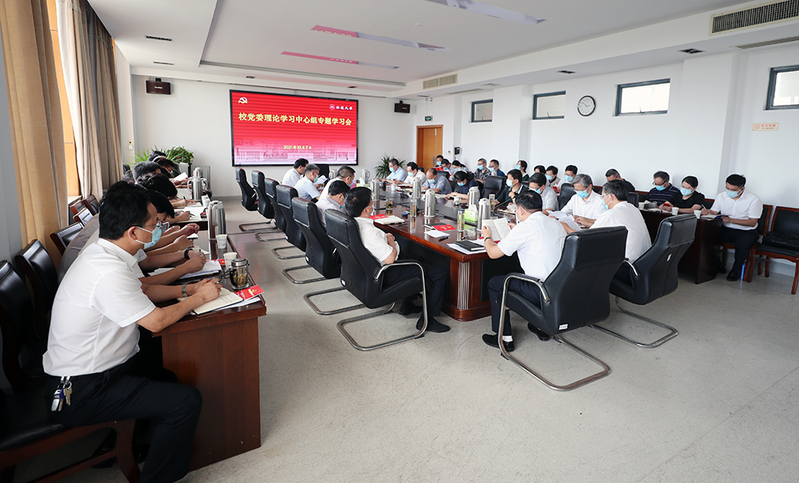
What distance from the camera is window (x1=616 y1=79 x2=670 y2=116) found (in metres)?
6.75

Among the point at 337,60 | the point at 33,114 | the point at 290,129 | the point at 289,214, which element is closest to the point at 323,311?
the point at 289,214

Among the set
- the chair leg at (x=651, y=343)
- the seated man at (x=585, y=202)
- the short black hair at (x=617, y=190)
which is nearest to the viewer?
the chair leg at (x=651, y=343)

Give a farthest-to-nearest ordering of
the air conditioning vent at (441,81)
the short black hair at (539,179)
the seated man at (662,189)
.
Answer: the air conditioning vent at (441,81), the seated man at (662,189), the short black hair at (539,179)

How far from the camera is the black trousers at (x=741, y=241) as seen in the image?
474 centimetres

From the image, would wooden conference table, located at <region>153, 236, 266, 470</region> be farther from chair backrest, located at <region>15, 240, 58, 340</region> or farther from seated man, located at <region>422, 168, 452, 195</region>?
seated man, located at <region>422, 168, 452, 195</region>

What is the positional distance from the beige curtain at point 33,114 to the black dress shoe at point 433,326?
2459 mm

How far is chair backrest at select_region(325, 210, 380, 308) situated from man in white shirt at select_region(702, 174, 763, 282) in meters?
4.11

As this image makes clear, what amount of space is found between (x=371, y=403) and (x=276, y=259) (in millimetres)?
3227

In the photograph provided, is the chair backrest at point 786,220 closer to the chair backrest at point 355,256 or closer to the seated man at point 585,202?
the seated man at point 585,202

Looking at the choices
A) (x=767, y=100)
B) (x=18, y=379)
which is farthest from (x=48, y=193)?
(x=767, y=100)

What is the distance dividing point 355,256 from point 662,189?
486cm

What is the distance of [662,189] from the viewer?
5.85m

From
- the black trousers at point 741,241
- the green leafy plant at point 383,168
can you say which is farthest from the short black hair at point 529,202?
the green leafy plant at point 383,168

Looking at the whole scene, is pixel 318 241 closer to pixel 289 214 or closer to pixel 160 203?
pixel 289 214
